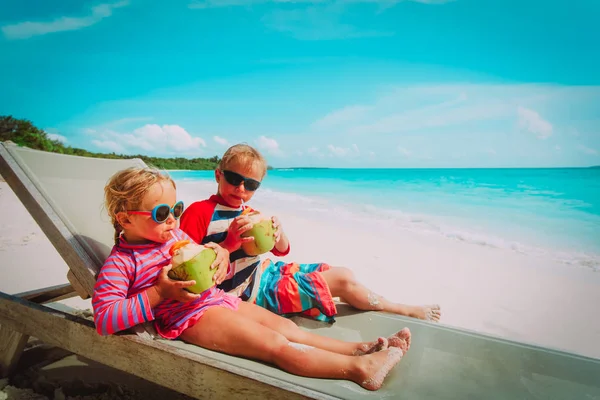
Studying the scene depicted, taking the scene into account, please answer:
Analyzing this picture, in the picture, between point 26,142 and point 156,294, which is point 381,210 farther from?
point 26,142

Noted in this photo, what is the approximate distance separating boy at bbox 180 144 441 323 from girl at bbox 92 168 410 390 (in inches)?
10.8

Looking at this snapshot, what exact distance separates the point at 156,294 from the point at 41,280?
377cm

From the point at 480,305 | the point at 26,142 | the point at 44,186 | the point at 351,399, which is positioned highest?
the point at 26,142

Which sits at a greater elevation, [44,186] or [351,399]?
[44,186]

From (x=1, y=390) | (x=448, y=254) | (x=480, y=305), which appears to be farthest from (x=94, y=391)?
(x=448, y=254)

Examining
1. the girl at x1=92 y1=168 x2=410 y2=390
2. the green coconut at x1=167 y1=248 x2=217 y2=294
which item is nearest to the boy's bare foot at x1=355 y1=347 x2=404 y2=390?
the girl at x1=92 y1=168 x2=410 y2=390

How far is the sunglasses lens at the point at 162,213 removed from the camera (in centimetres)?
174

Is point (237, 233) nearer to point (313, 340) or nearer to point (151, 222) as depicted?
point (151, 222)

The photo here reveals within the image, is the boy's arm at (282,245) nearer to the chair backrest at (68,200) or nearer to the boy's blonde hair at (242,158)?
the boy's blonde hair at (242,158)

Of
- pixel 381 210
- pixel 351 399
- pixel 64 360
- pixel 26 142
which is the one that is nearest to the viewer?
pixel 351 399

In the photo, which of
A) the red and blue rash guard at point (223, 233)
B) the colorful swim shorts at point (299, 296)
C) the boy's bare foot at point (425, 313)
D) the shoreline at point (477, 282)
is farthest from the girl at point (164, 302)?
the shoreline at point (477, 282)

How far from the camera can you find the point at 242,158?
230 cm

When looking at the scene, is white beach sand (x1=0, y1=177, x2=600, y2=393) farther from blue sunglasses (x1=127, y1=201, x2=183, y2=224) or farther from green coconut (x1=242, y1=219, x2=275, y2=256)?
blue sunglasses (x1=127, y1=201, x2=183, y2=224)

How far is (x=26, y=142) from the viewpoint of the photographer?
20859 mm
